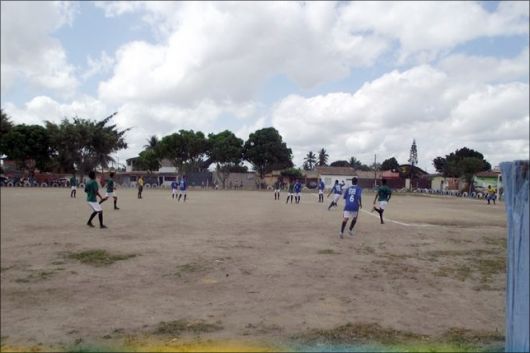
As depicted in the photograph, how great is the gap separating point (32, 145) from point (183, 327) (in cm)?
283

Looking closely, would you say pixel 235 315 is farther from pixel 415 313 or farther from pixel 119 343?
pixel 415 313

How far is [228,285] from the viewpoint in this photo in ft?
22.0

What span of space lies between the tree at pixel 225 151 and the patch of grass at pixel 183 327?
60.9m

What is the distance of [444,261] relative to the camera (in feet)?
30.0

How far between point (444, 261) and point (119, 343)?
6.66 m

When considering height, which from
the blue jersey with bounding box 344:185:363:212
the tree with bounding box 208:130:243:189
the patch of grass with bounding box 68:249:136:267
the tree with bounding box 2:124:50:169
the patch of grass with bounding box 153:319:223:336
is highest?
the tree with bounding box 208:130:243:189

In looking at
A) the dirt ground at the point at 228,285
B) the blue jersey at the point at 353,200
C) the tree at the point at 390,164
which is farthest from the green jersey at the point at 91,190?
the tree at the point at 390,164

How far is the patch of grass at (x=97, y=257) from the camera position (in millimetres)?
7832

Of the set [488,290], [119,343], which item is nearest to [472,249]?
[488,290]

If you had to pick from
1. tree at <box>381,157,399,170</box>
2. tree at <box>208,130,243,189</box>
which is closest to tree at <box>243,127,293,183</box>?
tree at <box>208,130,243,189</box>

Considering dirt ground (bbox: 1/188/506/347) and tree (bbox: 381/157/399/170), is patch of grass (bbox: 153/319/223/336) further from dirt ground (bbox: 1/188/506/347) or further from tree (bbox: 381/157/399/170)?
tree (bbox: 381/157/399/170)

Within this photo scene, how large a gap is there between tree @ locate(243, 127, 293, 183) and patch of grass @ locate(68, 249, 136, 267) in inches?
2424

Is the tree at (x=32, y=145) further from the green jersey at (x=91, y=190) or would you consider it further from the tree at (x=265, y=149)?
the tree at (x=265, y=149)

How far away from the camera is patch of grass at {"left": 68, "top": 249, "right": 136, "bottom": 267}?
25.7ft
